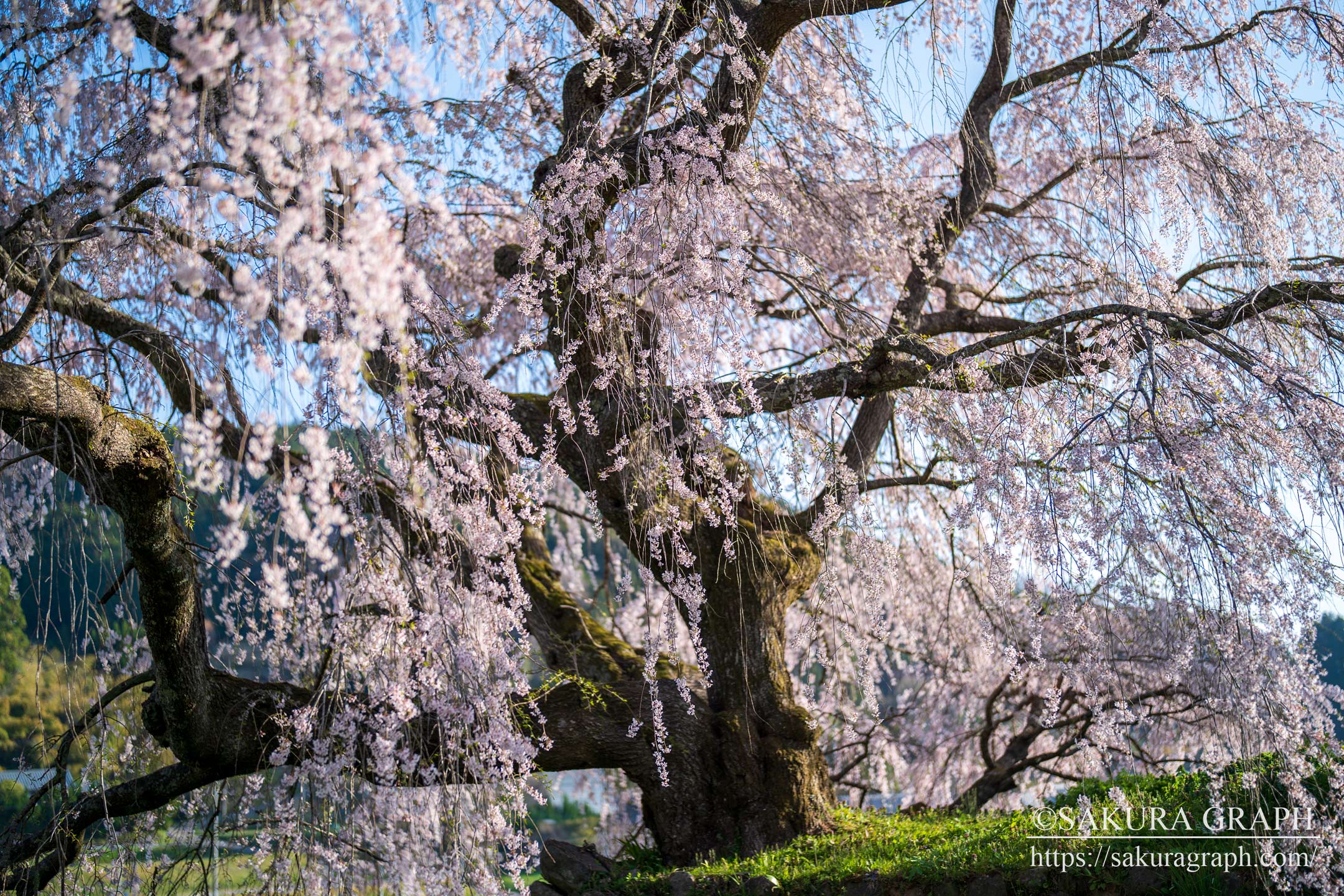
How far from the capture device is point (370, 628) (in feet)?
11.1

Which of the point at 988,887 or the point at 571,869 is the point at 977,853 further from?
the point at 571,869

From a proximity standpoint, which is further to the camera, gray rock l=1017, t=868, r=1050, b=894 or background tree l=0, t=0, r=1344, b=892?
gray rock l=1017, t=868, r=1050, b=894

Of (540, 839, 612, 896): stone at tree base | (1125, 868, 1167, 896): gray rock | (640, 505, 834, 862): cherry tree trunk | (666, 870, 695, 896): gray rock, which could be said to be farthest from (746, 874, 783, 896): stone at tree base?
(1125, 868, 1167, 896): gray rock

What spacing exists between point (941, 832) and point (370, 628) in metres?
2.43

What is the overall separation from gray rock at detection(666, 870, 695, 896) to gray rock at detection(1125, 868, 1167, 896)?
4.85ft

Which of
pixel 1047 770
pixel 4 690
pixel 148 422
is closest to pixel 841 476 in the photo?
pixel 148 422

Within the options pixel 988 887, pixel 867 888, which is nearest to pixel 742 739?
pixel 867 888

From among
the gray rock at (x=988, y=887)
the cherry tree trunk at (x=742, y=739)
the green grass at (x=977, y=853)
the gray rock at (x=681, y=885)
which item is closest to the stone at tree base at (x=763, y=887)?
the green grass at (x=977, y=853)

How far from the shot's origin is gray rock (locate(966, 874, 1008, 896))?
3.32 metres

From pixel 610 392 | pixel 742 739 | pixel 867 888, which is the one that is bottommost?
pixel 867 888

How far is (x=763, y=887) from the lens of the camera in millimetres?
3480

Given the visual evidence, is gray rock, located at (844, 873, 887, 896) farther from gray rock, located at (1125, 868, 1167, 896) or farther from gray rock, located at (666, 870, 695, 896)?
gray rock, located at (1125, 868, 1167, 896)

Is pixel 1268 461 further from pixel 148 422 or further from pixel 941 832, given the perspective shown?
pixel 148 422

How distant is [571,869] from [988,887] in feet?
5.56
